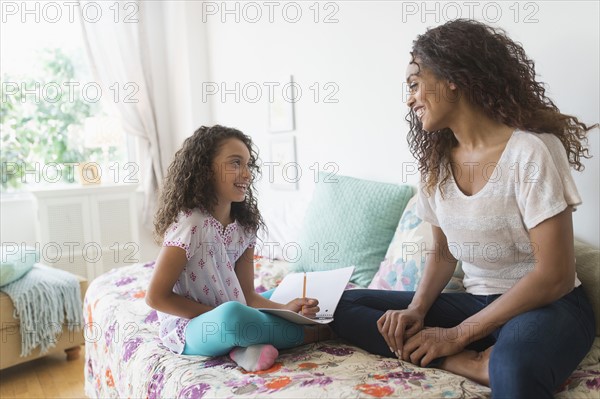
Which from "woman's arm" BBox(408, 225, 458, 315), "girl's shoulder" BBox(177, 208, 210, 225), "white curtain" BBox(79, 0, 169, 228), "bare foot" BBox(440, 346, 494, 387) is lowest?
"bare foot" BBox(440, 346, 494, 387)

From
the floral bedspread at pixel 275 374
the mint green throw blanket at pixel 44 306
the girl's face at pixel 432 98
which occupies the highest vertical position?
the girl's face at pixel 432 98

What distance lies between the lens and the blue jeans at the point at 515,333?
3.34ft

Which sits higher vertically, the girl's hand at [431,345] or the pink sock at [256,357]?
the girl's hand at [431,345]

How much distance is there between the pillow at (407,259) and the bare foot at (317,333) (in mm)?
361

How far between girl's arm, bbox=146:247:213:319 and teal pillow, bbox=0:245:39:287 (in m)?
1.38

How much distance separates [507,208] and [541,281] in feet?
0.61

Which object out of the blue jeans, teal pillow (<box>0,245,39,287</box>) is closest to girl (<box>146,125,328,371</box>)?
the blue jeans

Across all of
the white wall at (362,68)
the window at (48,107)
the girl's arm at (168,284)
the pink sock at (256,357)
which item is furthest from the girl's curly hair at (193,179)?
the window at (48,107)

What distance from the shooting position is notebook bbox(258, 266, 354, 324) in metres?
1.41

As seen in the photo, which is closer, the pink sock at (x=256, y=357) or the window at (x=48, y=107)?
the pink sock at (x=256, y=357)

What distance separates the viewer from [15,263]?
98.6 inches

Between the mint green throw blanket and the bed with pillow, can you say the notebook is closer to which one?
the bed with pillow

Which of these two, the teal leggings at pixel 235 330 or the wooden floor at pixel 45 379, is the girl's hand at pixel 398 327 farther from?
the wooden floor at pixel 45 379

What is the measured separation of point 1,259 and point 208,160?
4.76 ft
